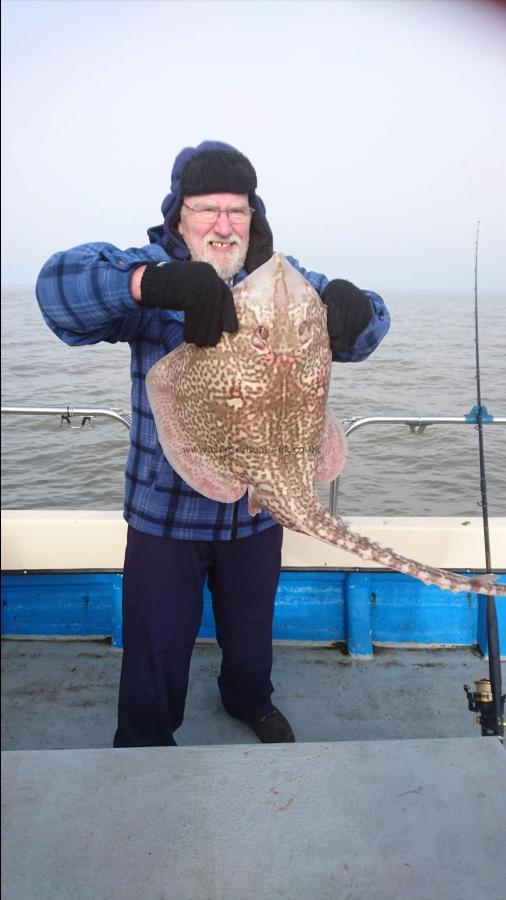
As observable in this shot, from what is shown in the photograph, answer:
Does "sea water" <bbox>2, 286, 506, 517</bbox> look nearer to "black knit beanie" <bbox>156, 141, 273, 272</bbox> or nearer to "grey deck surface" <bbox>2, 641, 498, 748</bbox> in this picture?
"grey deck surface" <bbox>2, 641, 498, 748</bbox>

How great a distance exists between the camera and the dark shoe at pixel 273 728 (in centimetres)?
333

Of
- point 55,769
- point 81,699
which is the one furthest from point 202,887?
point 81,699

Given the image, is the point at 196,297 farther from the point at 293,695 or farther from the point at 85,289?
the point at 293,695

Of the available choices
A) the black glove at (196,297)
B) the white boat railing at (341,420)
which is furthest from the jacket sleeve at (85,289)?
the white boat railing at (341,420)

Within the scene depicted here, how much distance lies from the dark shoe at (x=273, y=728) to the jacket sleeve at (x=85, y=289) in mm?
2164

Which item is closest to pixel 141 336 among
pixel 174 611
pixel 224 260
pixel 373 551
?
pixel 224 260

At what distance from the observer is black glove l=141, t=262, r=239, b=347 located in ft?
5.89

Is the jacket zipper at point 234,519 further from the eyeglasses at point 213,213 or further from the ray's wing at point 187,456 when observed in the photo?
the eyeglasses at point 213,213

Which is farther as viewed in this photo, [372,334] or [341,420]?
[341,420]

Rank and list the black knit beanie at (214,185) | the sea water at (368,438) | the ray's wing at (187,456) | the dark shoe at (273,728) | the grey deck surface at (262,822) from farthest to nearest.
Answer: the sea water at (368,438) < the dark shoe at (273,728) < the black knit beanie at (214,185) < the ray's wing at (187,456) < the grey deck surface at (262,822)

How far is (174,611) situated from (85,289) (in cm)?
140

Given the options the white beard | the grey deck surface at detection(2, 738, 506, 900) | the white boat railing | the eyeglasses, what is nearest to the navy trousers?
the grey deck surface at detection(2, 738, 506, 900)

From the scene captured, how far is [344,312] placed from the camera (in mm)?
2062

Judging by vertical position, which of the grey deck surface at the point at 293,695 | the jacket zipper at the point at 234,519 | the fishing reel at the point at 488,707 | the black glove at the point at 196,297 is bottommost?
the grey deck surface at the point at 293,695
